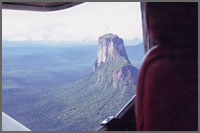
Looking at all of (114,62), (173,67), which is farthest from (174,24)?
(114,62)

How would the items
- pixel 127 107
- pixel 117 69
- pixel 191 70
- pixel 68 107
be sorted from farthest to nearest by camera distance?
1. pixel 68 107
2. pixel 117 69
3. pixel 127 107
4. pixel 191 70

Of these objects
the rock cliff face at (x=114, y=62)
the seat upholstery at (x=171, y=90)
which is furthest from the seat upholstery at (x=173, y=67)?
the rock cliff face at (x=114, y=62)

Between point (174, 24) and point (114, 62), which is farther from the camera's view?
point (114, 62)

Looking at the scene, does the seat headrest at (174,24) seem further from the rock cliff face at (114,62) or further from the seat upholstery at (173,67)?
the rock cliff face at (114,62)

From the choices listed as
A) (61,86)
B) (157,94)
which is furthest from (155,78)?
(61,86)

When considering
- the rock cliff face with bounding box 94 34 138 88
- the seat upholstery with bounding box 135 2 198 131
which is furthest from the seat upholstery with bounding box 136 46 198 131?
the rock cliff face with bounding box 94 34 138 88

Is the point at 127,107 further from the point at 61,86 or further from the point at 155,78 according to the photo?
the point at 61,86

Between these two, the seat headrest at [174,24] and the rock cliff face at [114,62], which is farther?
the rock cliff face at [114,62]

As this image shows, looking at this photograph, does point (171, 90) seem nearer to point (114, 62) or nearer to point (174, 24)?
point (174, 24)
